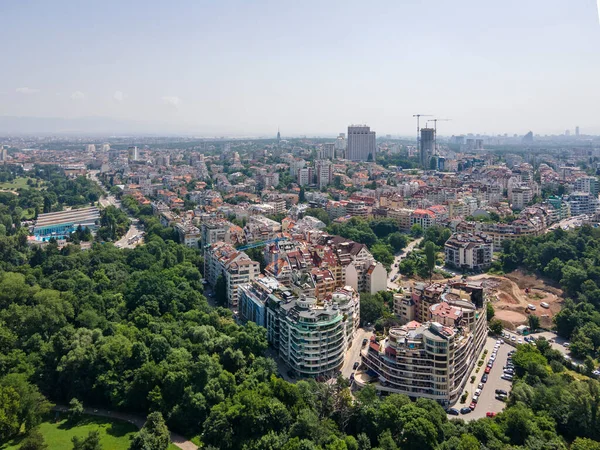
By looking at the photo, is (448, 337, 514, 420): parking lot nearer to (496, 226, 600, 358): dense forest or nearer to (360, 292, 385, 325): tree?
(496, 226, 600, 358): dense forest

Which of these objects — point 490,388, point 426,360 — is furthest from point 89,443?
point 490,388

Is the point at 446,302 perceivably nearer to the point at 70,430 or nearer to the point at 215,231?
the point at 70,430

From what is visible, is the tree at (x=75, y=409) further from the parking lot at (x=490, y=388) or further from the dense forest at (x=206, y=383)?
the parking lot at (x=490, y=388)

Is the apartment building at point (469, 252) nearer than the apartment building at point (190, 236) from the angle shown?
Yes

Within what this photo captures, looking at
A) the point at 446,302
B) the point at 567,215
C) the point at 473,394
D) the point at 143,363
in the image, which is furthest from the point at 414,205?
the point at 143,363

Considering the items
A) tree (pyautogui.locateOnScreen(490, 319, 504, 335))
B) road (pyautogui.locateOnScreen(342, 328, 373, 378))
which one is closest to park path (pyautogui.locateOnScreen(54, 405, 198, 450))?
road (pyautogui.locateOnScreen(342, 328, 373, 378))

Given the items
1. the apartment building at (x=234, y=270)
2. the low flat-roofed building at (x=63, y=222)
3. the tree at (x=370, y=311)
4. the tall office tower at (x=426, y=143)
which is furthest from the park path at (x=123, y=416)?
the tall office tower at (x=426, y=143)

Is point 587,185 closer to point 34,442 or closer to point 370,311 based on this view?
point 370,311
